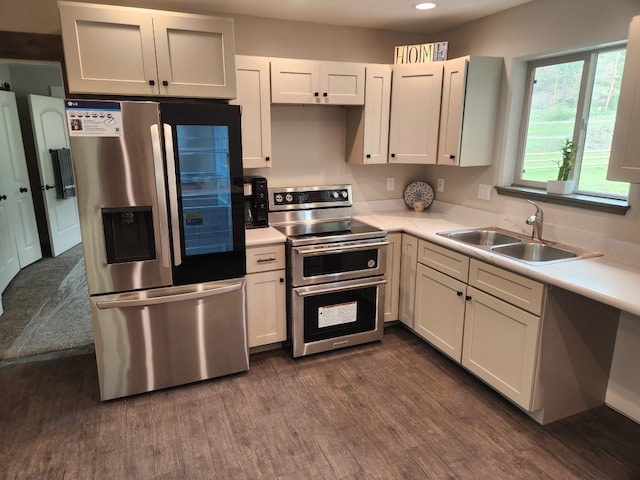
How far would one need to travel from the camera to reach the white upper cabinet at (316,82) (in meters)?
2.91

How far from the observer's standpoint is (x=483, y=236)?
3033 millimetres

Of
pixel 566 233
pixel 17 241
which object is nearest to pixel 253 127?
pixel 566 233

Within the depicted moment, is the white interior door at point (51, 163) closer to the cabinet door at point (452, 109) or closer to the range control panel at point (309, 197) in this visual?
the range control panel at point (309, 197)

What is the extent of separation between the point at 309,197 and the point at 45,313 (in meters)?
2.49

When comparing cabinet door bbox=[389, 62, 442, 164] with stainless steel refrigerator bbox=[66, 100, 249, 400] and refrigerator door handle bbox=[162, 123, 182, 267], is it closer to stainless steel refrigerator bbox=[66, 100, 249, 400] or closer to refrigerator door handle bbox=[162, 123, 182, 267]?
stainless steel refrigerator bbox=[66, 100, 249, 400]

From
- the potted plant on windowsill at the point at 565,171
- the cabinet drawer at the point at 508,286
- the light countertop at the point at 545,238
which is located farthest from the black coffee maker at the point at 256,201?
the potted plant on windowsill at the point at 565,171

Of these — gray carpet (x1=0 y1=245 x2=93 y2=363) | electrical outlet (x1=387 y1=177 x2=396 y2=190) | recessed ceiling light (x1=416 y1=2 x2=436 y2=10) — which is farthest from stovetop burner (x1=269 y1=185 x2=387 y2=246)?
gray carpet (x1=0 y1=245 x2=93 y2=363)

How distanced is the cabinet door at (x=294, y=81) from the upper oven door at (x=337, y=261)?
1066mm

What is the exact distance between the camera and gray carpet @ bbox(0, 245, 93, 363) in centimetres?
311

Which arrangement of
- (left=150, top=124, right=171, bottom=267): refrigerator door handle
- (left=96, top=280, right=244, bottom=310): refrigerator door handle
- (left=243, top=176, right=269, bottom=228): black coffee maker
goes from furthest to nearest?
(left=243, top=176, right=269, bottom=228): black coffee maker < (left=96, top=280, right=244, bottom=310): refrigerator door handle < (left=150, top=124, right=171, bottom=267): refrigerator door handle

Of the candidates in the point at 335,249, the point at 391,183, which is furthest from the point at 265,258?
the point at 391,183

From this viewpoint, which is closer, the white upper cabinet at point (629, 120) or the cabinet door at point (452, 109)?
the white upper cabinet at point (629, 120)

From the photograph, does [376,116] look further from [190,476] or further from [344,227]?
[190,476]

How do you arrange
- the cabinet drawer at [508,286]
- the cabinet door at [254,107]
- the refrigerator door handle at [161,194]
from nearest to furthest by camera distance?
the cabinet drawer at [508,286]
the refrigerator door handle at [161,194]
the cabinet door at [254,107]
